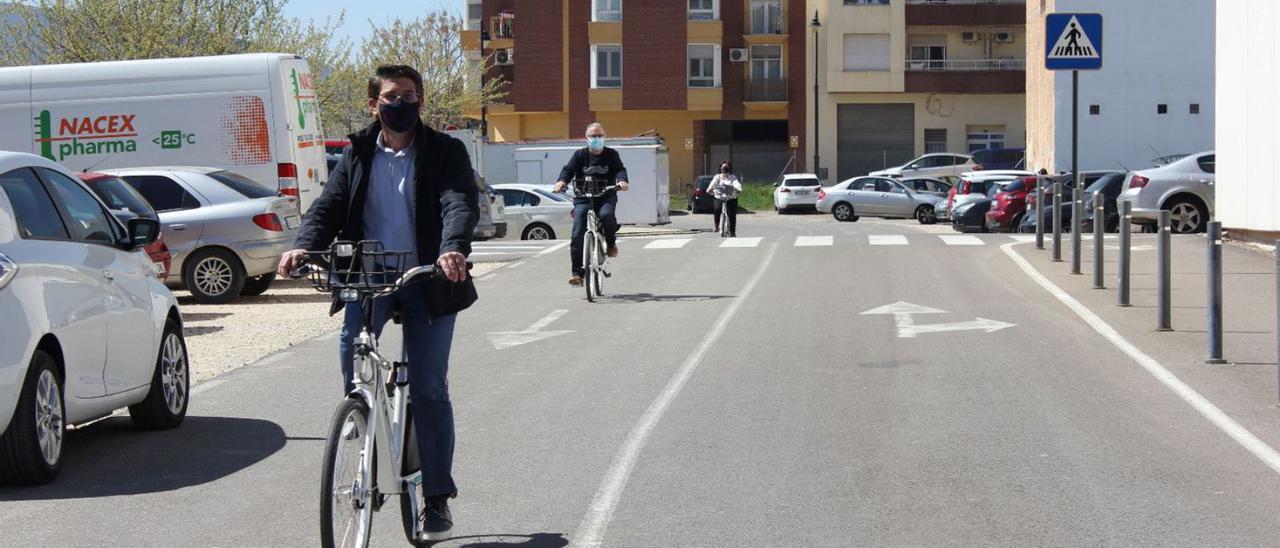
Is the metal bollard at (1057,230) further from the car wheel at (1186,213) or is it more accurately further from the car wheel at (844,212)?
the car wheel at (844,212)

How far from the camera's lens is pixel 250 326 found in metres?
15.7

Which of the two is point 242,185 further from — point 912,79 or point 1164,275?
point 912,79

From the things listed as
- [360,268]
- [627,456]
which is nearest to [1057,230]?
[627,456]

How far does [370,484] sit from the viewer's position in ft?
18.1

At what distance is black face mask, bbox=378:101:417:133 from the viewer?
232 inches

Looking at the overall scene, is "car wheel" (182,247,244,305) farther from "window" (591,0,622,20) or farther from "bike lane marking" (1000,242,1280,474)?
"window" (591,0,622,20)

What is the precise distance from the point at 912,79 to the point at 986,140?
13.6ft

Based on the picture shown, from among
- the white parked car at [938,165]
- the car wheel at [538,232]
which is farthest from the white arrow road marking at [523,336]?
the white parked car at [938,165]

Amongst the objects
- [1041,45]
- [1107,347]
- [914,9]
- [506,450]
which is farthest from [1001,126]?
[506,450]

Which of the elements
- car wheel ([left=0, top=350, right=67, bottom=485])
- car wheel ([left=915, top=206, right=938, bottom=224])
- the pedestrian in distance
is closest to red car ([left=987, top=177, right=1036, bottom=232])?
the pedestrian in distance

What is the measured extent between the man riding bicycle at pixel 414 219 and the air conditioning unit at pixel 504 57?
6554 cm

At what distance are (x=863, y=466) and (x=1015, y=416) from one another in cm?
172

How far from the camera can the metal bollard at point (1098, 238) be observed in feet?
53.1

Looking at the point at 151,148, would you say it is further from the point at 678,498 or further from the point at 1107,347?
the point at 678,498
